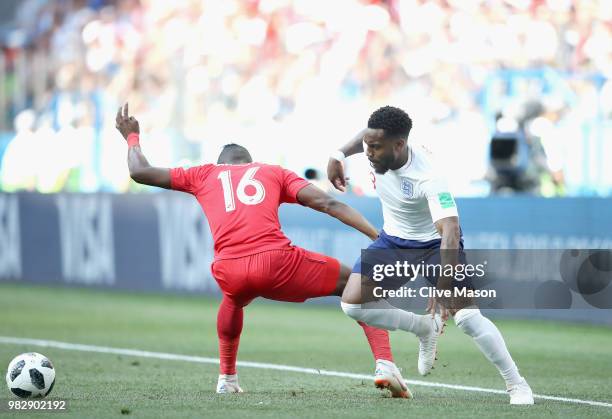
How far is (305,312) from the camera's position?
16.5 m

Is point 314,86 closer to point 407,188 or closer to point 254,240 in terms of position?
point 254,240

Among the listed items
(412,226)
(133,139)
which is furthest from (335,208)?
(133,139)

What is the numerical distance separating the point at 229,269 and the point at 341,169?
101 centimetres

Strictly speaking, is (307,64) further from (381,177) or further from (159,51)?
(381,177)

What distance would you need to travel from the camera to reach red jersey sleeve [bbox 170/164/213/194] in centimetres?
840

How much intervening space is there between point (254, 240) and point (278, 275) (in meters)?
0.28

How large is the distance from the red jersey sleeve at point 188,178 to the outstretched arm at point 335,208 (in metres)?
0.67

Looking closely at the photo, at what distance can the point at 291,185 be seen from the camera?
8438mm

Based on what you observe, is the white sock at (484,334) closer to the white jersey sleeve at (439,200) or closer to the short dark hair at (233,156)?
the white jersey sleeve at (439,200)

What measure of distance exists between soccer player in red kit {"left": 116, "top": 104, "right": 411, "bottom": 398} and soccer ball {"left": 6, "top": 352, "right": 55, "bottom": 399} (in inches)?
48.7

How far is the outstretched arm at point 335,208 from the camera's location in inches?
320

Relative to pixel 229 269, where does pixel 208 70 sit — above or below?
above

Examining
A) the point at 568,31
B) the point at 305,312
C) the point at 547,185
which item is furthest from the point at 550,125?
the point at 305,312

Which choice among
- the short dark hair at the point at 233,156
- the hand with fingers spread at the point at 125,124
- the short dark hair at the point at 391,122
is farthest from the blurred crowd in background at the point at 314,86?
the short dark hair at the point at 391,122
